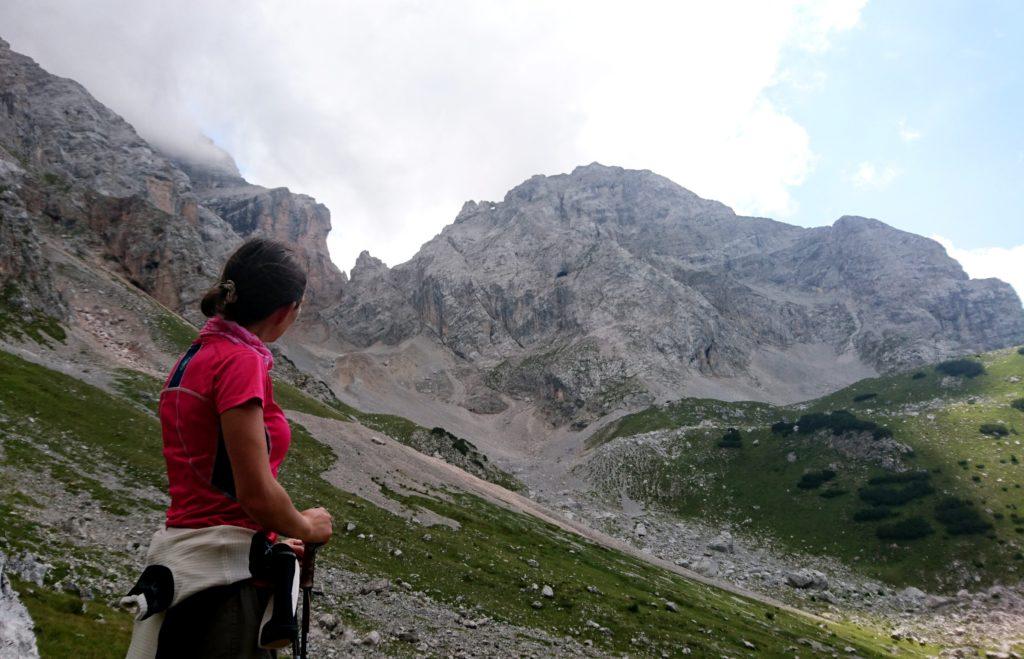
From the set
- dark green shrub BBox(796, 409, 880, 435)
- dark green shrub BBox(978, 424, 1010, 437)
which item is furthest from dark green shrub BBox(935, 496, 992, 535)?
dark green shrub BBox(796, 409, 880, 435)

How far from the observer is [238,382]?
3.60m

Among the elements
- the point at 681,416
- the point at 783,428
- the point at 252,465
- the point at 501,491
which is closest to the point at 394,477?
the point at 501,491

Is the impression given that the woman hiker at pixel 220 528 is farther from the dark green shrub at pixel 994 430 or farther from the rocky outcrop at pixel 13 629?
the dark green shrub at pixel 994 430

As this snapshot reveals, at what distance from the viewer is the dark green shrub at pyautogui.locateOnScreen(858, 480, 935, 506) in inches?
3189

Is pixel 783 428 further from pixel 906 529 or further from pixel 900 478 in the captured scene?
pixel 906 529

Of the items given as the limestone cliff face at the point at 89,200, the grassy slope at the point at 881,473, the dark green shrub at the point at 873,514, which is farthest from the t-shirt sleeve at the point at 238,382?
the dark green shrub at the point at 873,514

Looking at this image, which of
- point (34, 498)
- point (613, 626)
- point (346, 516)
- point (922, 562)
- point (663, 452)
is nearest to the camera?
point (34, 498)

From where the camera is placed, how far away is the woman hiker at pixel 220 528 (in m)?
3.52

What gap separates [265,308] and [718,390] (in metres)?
189

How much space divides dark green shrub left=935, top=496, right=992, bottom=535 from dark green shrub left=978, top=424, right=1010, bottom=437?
2266 centimetres

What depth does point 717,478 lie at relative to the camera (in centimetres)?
10238

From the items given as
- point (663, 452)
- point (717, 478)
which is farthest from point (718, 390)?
point (717, 478)

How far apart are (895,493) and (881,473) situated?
27.6 ft

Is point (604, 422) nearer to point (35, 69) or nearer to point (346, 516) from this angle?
point (346, 516)
